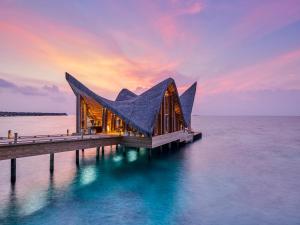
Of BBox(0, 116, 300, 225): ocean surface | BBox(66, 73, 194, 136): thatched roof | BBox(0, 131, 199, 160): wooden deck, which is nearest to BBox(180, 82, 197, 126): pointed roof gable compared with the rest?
BBox(66, 73, 194, 136): thatched roof

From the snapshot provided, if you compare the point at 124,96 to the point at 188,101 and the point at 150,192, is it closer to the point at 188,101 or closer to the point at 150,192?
the point at 188,101

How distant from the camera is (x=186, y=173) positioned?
110 ft

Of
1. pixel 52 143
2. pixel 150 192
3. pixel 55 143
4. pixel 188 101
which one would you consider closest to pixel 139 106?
pixel 55 143

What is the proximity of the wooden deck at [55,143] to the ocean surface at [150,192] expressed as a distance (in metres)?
3.41

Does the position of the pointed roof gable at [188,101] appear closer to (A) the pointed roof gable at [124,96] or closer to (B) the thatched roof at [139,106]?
(A) the pointed roof gable at [124,96]

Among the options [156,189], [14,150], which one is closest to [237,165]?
[156,189]

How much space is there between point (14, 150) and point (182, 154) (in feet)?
101

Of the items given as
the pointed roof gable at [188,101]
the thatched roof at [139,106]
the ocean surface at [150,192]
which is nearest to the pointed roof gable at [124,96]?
the pointed roof gable at [188,101]

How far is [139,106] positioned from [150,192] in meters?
18.7

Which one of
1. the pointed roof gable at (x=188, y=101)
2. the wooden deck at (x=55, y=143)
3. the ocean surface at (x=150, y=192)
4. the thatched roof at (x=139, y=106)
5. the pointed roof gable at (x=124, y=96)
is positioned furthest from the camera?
the pointed roof gable at (x=188, y=101)

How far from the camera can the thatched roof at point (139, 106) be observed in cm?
3668

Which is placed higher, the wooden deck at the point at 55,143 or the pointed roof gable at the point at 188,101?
the pointed roof gable at the point at 188,101

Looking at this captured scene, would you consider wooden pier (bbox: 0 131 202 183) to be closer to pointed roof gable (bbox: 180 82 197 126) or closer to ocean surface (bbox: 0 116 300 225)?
ocean surface (bbox: 0 116 300 225)

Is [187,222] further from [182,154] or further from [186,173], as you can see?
[182,154]
